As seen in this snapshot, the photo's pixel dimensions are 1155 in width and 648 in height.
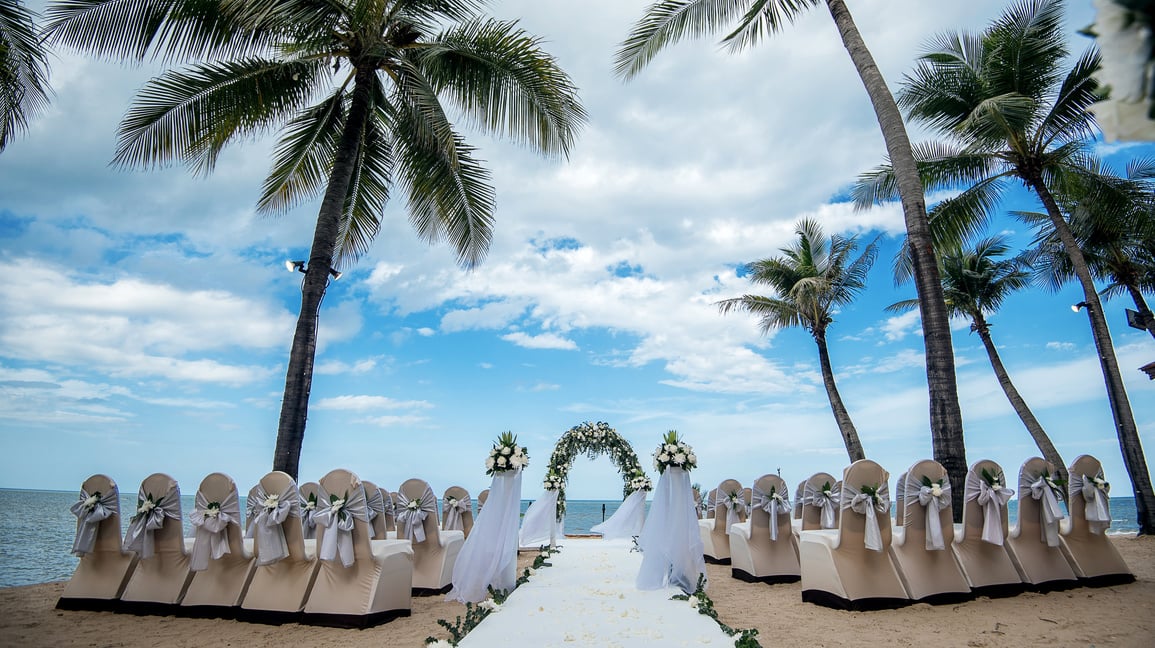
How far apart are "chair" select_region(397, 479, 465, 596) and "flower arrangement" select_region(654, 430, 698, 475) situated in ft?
9.63

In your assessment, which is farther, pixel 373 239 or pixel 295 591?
pixel 373 239

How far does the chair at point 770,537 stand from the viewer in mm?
7551

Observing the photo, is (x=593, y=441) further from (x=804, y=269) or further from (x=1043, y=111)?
(x=1043, y=111)

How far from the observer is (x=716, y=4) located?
9.57 m

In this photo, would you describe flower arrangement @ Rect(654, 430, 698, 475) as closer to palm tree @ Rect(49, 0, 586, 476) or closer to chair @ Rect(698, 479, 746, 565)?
chair @ Rect(698, 479, 746, 565)

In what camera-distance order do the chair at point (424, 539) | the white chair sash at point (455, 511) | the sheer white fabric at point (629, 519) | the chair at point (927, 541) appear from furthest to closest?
the sheer white fabric at point (629, 519) → the white chair sash at point (455, 511) → the chair at point (424, 539) → the chair at point (927, 541)

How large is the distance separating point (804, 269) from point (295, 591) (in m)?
17.8

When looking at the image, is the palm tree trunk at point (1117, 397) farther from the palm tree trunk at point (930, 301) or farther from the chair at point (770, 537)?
the chair at point (770, 537)

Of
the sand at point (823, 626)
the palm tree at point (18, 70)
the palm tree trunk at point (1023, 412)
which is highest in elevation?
the palm tree at point (18, 70)

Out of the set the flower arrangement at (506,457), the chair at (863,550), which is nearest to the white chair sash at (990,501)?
the chair at (863,550)

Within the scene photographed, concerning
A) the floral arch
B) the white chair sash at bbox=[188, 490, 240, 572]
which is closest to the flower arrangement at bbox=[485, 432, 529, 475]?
the white chair sash at bbox=[188, 490, 240, 572]

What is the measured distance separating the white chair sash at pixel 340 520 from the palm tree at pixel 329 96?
202 cm

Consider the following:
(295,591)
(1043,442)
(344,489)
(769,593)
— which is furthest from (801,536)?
(1043,442)

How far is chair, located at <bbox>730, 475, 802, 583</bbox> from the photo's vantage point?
24.8 feet
